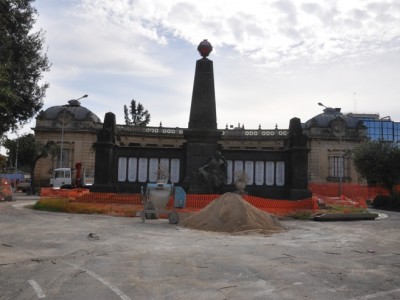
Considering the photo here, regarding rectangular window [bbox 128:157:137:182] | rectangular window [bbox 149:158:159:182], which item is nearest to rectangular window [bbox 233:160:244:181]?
rectangular window [bbox 149:158:159:182]

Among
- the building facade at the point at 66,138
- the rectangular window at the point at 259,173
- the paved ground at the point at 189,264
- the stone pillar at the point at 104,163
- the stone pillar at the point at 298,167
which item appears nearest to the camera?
the paved ground at the point at 189,264

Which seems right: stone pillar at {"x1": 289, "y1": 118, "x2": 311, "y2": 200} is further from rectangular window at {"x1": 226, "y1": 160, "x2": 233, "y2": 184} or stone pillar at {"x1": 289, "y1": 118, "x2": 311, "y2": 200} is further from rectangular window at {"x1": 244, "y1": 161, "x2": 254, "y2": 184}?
rectangular window at {"x1": 226, "y1": 160, "x2": 233, "y2": 184}

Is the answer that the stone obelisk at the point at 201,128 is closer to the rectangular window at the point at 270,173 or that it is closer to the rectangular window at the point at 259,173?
the rectangular window at the point at 259,173

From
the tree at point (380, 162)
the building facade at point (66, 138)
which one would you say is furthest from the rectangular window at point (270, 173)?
the building facade at point (66, 138)

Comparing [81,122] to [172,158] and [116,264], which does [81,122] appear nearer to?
[172,158]

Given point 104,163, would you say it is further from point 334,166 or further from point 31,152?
point 334,166

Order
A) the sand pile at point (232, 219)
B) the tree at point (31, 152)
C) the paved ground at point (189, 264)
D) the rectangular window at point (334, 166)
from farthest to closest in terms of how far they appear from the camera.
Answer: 1. the rectangular window at point (334, 166)
2. the tree at point (31, 152)
3. the sand pile at point (232, 219)
4. the paved ground at point (189, 264)

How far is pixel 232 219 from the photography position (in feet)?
45.9

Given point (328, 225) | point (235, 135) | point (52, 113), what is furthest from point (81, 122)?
point (328, 225)

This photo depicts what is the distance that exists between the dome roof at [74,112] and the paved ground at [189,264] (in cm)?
4527

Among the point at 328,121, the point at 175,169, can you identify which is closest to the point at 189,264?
the point at 175,169

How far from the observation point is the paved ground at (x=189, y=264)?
6.12 m

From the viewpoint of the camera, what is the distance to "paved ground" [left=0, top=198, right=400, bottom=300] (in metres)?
6.12

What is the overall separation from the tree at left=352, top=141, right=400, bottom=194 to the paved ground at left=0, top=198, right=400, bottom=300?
2097 cm
